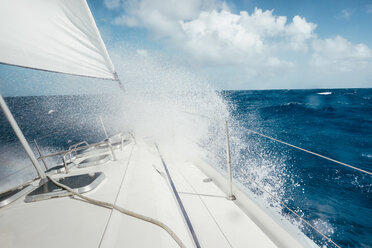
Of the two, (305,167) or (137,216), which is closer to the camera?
(137,216)

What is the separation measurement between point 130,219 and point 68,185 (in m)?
0.93

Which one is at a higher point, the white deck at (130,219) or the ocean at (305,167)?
the white deck at (130,219)

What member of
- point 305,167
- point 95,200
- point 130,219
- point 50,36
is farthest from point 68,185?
point 305,167

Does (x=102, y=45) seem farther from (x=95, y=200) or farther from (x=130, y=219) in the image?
(x=130, y=219)

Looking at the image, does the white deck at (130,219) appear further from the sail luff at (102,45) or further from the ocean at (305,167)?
the sail luff at (102,45)

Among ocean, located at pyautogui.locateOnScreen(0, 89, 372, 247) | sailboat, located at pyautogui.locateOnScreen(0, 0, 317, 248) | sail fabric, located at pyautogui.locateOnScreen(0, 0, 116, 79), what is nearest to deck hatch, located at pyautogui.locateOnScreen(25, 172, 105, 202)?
sailboat, located at pyautogui.locateOnScreen(0, 0, 317, 248)

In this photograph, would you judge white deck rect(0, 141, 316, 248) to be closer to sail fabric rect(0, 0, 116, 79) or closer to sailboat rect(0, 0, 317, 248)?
sailboat rect(0, 0, 317, 248)

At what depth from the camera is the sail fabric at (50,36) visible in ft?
4.80

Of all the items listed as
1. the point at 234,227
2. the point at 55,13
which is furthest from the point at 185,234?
the point at 55,13

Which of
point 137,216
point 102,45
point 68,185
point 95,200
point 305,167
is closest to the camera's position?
point 137,216

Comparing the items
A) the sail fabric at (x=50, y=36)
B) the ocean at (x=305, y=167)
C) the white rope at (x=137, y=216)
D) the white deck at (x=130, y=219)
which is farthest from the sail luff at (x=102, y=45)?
the white rope at (x=137, y=216)

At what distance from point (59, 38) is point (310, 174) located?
22.2 ft

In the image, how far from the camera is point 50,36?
175 cm

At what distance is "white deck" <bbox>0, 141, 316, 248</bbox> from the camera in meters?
1.04
